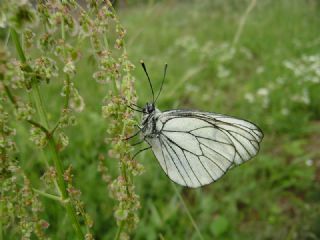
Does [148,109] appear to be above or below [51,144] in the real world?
above

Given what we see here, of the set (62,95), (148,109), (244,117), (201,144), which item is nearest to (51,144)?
(62,95)

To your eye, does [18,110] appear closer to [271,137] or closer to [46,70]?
[46,70]

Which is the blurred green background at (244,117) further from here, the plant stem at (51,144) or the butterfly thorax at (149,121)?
the plant stem at (51,144)

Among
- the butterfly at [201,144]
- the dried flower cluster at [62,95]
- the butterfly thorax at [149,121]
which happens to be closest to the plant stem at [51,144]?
the dried flower cluster at [62,95]

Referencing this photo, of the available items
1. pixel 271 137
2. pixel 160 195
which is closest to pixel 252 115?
pixel 271 137

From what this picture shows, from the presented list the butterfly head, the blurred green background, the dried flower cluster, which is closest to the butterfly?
the butterfly head

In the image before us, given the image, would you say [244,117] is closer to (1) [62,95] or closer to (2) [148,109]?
(2) [148,109]

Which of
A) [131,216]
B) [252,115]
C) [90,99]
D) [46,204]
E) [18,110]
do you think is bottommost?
[131,216]
